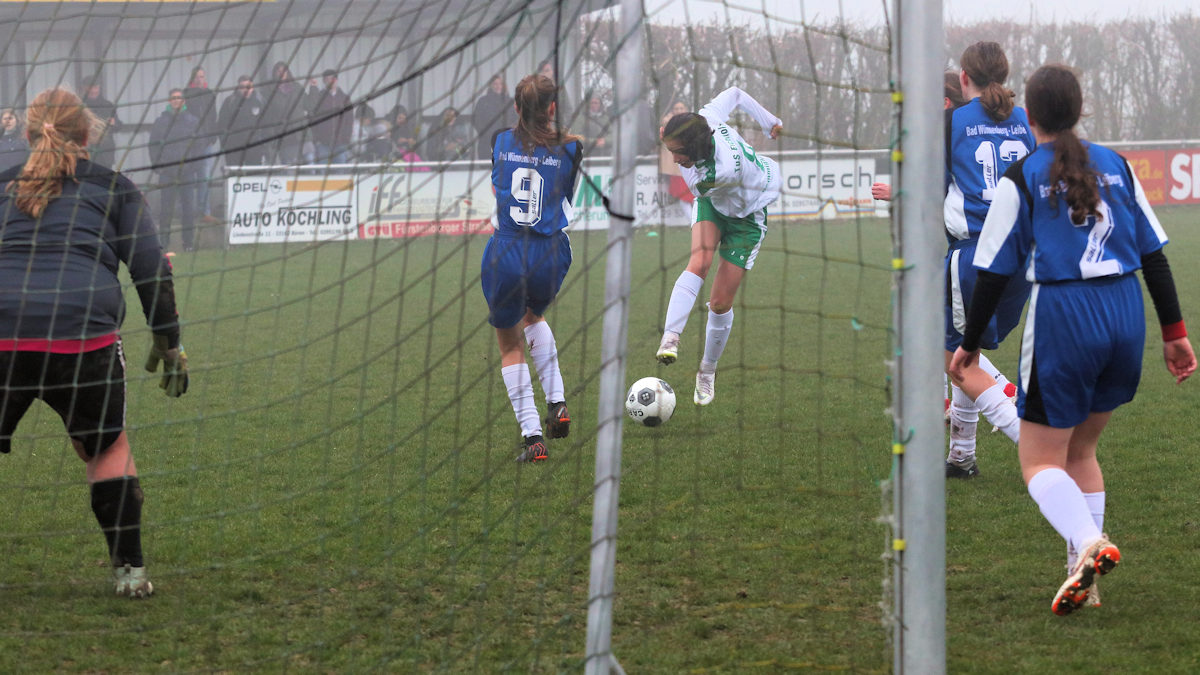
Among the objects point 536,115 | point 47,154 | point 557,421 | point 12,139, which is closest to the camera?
point 47,154

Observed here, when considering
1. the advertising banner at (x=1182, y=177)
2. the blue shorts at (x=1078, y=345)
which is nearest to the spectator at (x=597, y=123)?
the blue shorts at (x=1078, y=345)

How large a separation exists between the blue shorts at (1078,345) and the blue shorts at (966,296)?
159 cm

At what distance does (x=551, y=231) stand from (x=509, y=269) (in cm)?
28

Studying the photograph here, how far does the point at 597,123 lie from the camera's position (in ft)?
10.9

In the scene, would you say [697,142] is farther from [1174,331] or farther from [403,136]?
[1174,331]

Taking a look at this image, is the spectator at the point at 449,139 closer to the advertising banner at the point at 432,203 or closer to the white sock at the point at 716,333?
the advertising banner at the point at 432,203

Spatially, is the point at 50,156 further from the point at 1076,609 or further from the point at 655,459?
the point at 1076,609

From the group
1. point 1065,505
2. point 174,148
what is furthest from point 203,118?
point 1065,505

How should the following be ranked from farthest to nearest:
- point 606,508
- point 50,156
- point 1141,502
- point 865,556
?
point 1141,502 → point 865,556 → point 50,156 → point 606,508

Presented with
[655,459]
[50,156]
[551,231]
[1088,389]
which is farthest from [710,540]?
[50,156]

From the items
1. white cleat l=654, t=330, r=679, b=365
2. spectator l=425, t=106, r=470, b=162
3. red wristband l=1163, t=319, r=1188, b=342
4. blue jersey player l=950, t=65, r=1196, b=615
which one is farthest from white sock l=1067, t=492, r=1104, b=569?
white cleat l=654, t=330, r=679, b=365

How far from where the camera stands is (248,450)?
6008 mm

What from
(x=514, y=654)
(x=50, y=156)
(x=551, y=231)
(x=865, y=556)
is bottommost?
(x=514, y=654)

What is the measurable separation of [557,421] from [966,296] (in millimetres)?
2004
